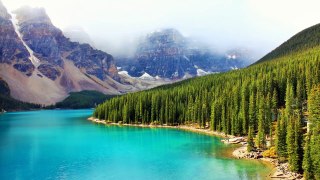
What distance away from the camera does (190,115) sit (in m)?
163

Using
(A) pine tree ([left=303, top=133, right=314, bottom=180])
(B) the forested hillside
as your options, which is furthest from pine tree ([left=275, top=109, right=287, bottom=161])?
(A) pine tree ([left=303, top=133, right=314, bottom=180])

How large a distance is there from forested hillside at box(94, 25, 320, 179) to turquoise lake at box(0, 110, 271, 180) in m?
8.07

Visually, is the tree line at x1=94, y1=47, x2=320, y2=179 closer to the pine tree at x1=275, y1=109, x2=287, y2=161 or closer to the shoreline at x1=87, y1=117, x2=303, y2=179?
the pine tree at x1=275, y1=109, x2=287, y2=161

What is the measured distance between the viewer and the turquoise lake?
7638 cm

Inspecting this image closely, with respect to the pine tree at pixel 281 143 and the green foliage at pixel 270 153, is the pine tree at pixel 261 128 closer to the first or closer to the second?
the green foliage at pixel 270 153

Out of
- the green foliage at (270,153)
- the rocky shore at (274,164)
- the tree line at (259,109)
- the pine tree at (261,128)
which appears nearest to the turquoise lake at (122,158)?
the rocky shore at (274,164)

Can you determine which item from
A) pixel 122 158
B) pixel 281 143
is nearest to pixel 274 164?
pixel 281 143

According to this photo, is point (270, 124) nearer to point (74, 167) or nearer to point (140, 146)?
point (140, 146)

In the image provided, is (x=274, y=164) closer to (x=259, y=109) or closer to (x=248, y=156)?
(x=248, y=156)

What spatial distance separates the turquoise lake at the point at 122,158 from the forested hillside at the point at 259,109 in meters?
8.07

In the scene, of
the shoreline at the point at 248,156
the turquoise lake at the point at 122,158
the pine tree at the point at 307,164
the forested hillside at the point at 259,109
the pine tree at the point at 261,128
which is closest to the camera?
the pine tree at the point at 307,164

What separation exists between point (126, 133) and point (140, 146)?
33053 millimetres

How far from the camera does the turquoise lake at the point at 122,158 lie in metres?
76.4

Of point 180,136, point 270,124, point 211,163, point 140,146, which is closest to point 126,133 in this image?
point 180,136
